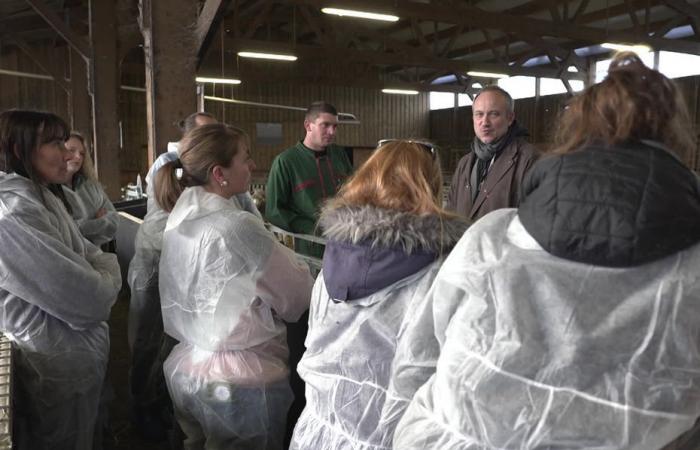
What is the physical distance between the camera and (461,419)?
3.92 ft

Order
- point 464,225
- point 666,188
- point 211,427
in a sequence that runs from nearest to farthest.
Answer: point 666,188
point 464,225
point 211,427

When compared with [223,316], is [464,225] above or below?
above

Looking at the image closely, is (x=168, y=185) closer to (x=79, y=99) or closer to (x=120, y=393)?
(x=120, y=393)

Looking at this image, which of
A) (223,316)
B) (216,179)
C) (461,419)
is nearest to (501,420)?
(461,419)

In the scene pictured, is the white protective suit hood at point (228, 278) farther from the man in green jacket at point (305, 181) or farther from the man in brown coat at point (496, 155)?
the man in green jacket at point (305, 181)

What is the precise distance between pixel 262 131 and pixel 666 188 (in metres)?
21.0

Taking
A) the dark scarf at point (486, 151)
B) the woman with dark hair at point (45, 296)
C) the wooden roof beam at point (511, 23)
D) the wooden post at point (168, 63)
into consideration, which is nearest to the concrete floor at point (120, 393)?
the woman with dark hair at point (45, 296)

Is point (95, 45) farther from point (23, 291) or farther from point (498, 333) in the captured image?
point (498, 333)

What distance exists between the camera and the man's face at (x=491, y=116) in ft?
10.2

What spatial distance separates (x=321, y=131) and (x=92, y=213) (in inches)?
63.6

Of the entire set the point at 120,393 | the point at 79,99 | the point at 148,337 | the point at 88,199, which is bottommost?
the point at 120,393

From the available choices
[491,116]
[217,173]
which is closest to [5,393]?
[217,173]

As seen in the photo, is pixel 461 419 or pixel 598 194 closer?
pixel 598 194

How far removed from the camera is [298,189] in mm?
3734
